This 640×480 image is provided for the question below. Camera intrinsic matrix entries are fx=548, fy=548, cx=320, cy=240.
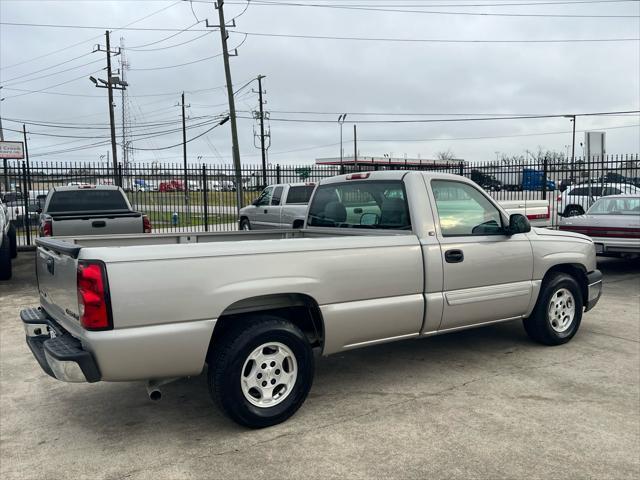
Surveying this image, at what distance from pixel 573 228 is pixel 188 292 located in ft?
30.2

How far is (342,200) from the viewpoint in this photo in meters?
5.41

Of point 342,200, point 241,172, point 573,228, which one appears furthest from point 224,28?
point 342,200

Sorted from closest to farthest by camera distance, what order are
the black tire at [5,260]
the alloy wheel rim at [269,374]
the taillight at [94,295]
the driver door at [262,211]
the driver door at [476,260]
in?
the taillight at [94,295] → the alloy wheel rim at [269,374] → the driver door at [476,260] → the black tire at [5,260] → the driver door at [262,211]

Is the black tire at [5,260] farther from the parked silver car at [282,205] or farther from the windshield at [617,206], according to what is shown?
the windshield at [617,206]

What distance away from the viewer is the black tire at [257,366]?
12.0 ft

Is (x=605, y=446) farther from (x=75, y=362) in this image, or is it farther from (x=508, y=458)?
(x=75, y=362)

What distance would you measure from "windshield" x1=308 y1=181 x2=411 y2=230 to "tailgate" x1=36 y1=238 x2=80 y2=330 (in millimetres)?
2520

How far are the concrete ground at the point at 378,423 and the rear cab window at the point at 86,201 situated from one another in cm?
524

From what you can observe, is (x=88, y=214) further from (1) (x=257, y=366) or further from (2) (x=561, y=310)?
(2) (x=561, y=310)

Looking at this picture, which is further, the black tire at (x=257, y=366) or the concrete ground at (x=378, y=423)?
the black tire at (x=257, y=366)

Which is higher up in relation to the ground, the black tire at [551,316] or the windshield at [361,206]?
the windshield at [361,206]

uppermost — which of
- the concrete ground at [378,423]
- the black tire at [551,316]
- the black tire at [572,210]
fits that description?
the black tire at [572,210]

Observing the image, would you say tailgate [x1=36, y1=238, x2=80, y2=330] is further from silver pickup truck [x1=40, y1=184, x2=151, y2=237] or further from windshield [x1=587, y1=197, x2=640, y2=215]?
windshield [x1=587, y1=197, x2=640, y2=215]

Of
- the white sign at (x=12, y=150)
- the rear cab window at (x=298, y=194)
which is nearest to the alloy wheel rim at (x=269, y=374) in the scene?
the rear cab window at (x=298, y=194)
